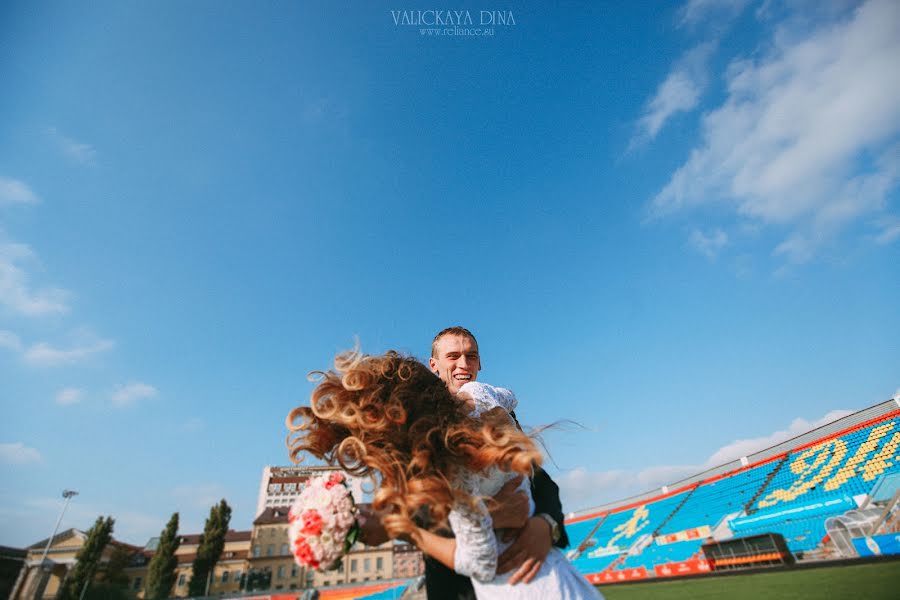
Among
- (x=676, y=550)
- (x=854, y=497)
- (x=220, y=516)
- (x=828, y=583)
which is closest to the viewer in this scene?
(x=828, y=583)

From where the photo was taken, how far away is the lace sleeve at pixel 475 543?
1480 mm

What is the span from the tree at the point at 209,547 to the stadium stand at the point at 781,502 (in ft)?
98.3

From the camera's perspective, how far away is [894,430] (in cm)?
1633

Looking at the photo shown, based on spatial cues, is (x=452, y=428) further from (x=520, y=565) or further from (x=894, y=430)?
(x=894, y=430)

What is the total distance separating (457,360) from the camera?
282 centimetres

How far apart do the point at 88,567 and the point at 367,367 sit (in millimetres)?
39869

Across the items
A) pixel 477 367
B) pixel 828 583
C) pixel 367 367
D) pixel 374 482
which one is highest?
pixel 477 367

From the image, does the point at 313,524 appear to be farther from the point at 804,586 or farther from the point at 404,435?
the point at 804,586

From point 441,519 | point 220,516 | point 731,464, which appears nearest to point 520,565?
point 441,519

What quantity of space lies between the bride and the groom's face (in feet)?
2.83

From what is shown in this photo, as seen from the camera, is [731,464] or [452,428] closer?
[452,428]

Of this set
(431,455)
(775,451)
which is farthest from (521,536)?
(775,451)

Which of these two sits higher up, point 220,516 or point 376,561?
point 220,516

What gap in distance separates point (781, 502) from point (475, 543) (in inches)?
936
